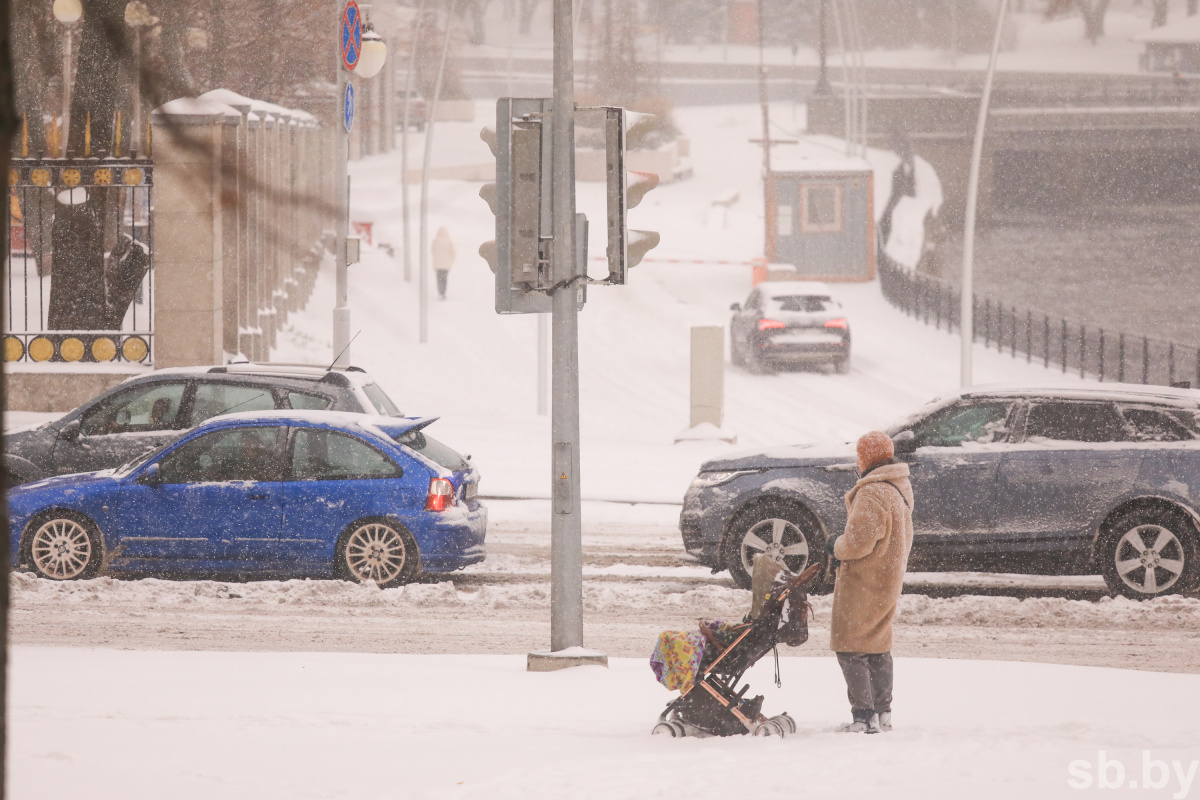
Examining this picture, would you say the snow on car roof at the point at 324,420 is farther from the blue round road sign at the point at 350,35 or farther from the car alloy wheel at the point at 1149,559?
the blue round road sign at the point at 350,35

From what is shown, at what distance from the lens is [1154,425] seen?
37.2 feet

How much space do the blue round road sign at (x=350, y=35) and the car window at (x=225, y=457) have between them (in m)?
7.82

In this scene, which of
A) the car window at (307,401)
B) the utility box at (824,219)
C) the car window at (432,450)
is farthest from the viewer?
the utility box at (824,219)

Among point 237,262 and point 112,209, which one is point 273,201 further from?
point 112,209

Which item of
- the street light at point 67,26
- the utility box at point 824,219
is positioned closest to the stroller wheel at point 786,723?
the street light at point 67,26

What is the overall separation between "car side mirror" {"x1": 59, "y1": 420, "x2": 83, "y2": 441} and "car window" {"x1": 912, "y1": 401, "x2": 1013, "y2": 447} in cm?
721

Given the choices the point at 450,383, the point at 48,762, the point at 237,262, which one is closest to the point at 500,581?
the point at 48,762

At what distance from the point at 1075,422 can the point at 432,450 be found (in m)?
5.10

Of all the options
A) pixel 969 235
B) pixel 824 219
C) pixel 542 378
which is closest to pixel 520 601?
pixel 542 378

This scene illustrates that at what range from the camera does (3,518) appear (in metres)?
3.20

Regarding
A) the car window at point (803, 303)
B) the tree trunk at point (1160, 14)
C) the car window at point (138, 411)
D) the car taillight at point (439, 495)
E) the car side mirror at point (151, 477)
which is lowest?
the car taillight at point (439, 495)

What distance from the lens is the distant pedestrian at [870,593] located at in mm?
6867

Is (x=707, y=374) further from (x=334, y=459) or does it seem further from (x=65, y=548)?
(x=65, y=548)

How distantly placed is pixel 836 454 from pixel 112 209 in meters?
14.6
